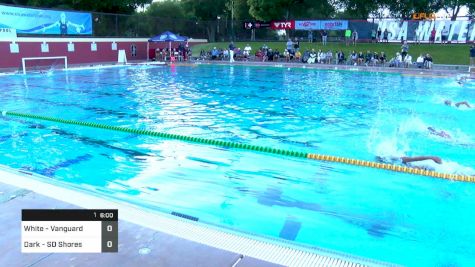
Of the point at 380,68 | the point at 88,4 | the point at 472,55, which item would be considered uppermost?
the point at 88,4

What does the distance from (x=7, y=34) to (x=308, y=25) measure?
2001 cm

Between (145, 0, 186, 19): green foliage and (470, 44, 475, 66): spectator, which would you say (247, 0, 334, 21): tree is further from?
(470, 44, 475, 66): spectator

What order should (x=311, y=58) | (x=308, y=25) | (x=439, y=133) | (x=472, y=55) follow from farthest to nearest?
(x=308, y=25), (x=311, y=58), (x=472, y=55), (x=439, y=133)

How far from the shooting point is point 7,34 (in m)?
20.6

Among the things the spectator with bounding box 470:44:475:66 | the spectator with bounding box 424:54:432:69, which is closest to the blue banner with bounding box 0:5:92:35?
the spectator with bounding box 424:54:432:69

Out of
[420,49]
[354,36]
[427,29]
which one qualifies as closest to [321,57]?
[354,36]

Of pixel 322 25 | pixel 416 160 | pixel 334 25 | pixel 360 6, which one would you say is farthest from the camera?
pixel 360 6

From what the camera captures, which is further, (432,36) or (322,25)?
(322,25)

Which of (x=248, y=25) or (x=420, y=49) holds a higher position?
(x=248, y=25)

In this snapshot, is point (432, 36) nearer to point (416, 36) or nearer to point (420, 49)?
point (416, 36)

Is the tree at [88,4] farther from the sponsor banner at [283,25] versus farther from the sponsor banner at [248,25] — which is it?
the sponsor banner at [283,25]

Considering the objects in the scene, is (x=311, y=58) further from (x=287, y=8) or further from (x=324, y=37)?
(x=287, y=8)

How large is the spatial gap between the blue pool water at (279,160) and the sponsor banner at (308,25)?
17097 millimetres

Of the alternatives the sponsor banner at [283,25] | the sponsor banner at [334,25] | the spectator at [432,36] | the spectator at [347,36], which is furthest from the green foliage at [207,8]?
the spectator at [432,36]
